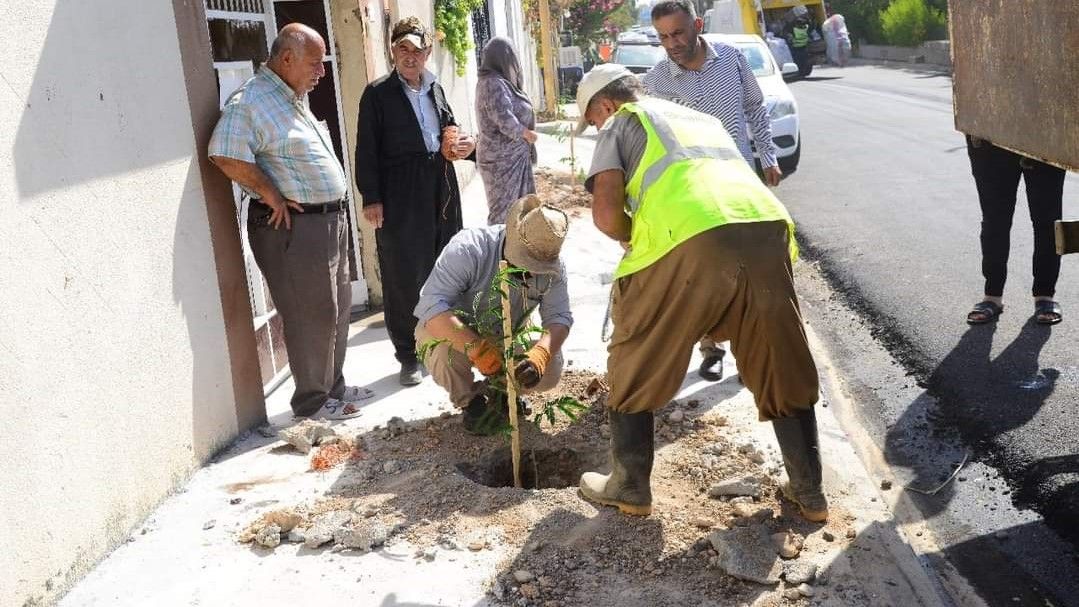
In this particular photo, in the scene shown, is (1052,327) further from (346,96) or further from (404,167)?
(346,96)

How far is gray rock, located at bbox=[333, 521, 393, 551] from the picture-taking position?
12.5 feet

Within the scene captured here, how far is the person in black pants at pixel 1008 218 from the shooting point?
5.96m

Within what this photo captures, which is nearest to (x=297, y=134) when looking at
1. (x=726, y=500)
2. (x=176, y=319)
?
(x=176, y=319)

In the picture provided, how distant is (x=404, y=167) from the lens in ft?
19.7

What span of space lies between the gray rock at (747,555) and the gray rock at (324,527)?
Result: 137cm

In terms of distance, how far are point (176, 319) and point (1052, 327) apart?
15.6ft

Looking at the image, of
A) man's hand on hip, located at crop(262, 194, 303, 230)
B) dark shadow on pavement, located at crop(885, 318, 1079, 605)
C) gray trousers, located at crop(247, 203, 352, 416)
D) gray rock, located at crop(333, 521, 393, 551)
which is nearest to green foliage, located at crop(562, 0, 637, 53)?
dark shadow on pavement, located at crop(885, 318, 1079, 605)

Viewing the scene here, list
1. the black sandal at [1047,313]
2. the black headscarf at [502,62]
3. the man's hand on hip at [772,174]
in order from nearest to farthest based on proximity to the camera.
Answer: the man's hand on hip at [772,174] < the black sandal at [1047,313] < the black headscarf at [502,62]

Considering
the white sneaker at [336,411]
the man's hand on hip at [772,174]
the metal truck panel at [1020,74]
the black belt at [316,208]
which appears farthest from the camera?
the man's hand on hip at [772,174]

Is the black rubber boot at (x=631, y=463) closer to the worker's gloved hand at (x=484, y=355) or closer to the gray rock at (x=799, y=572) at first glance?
the gray rock at (x=799, y=572)

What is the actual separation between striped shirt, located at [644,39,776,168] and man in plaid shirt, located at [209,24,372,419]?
5.82 ft

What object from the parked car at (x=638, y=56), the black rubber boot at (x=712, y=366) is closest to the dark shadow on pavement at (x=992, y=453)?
the black rubber boot at (x=712, y=366)

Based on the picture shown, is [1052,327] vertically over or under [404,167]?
under

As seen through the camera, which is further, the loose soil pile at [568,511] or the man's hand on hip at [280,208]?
the man's hand on hip at [280,208]
